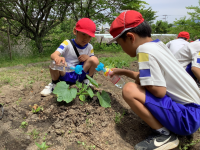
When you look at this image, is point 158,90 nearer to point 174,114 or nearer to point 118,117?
point 174,114

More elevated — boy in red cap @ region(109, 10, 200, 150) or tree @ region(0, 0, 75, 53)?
tree @ region(0, 0, 75, 53)

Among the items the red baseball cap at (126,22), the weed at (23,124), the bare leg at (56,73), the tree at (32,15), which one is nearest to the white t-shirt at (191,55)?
the red baseball cap at (126,22)

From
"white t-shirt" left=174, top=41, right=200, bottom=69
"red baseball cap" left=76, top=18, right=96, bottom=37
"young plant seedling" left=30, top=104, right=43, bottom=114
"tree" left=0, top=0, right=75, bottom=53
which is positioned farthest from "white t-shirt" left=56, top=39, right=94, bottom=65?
"tree" left=0, top=0, right=75, bottom=53

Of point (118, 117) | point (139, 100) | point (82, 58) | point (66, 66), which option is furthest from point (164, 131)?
point (66, 66)

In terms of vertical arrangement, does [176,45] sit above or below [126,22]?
below

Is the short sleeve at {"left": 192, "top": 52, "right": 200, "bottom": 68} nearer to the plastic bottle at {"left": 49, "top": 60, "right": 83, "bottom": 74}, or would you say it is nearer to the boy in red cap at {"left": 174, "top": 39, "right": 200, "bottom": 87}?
the boy in red cap at {"left": 174, "top": 39, "right": 200, "bottom": 87}

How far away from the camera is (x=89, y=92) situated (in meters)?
1.96

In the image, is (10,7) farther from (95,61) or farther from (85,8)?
(95,61)

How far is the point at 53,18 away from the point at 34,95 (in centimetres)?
664

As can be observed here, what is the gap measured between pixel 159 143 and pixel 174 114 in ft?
1.07

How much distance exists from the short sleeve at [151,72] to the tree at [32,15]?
6494mm

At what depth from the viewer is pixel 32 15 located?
7.48 m

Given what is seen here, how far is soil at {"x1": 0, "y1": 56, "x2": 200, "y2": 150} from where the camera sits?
1523 millimetres

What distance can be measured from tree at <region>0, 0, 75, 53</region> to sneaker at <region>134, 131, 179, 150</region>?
Result: 6.81 m
